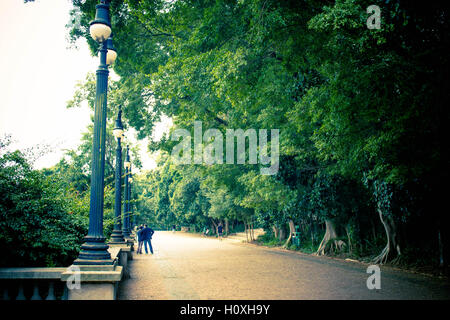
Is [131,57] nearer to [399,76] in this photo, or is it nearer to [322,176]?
[322,176]

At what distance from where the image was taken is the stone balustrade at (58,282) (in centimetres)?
514

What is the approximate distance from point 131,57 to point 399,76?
1268 centimetres

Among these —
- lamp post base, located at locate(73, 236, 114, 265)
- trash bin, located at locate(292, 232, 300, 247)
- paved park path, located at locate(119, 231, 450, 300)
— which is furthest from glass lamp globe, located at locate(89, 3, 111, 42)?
trash bin, located at locate(292, 232, 300, 247)

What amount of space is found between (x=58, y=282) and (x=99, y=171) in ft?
6.01

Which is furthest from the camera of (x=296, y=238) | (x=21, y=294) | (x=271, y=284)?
(x=296, y=238)

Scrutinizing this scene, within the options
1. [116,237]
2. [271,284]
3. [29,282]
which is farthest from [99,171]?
[116,237]

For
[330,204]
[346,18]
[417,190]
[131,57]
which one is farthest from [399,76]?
[131,57]

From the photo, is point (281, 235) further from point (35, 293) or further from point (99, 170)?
point (35, 293)

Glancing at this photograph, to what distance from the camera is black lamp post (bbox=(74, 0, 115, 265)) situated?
5.67 m

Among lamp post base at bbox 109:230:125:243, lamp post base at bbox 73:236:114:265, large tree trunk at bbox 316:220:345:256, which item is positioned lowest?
large tree trunk at bbox 316:220:345:256

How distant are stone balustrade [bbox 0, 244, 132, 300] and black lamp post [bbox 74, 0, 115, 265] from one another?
0.84 ft

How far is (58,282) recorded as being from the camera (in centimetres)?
543

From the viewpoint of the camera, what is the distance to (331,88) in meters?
8.92

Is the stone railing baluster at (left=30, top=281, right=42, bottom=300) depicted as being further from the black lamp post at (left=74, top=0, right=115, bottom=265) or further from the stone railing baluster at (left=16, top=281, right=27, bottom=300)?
the black lamp post at (left=74, top=0, right=115, bottom=265)
